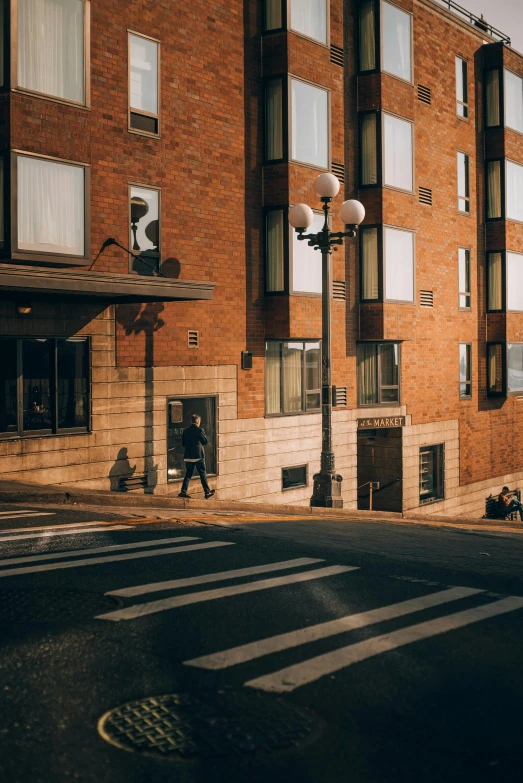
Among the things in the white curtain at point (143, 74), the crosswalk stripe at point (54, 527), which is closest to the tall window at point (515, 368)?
the white curtain at point (143, 74)

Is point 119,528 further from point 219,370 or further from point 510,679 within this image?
point 219,370

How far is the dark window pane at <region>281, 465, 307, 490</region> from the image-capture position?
23642mm

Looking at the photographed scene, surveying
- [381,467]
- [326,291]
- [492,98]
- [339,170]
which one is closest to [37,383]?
[326,291]

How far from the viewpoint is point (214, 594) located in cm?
861

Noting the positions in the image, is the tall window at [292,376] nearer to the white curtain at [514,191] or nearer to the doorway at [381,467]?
the doorway at [381,467]

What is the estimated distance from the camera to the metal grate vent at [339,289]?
25.1 meters

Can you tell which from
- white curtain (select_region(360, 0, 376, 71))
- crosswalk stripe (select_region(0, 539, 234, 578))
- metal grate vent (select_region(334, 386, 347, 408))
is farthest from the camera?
white curtain (select_region(360, 0, 376, 71))

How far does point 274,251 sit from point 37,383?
7901 mm

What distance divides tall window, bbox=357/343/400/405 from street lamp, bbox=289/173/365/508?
331 inches

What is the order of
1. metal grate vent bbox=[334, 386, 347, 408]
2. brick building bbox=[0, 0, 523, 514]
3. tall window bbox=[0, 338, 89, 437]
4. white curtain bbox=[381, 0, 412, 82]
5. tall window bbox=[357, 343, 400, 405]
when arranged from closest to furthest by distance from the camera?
tall window bbox=[0, 338, 89, 437] < brick building bbox=[0, 0, 523, 514] < metal grate vent bbox=[334, 386, 347, 408] < white curtain bbox=[381, 0, 412, 82] < tall window bbox=[357, 343, 400, 405]

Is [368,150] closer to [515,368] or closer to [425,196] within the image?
[425,196]

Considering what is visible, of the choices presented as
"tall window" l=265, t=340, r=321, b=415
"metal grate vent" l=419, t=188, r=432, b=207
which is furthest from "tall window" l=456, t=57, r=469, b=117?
"tall window" l=265, t=340, r=321, b=415

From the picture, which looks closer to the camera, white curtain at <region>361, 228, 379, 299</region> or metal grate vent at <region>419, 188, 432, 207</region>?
white curtain at <region>361, 228, 379, 299</region>

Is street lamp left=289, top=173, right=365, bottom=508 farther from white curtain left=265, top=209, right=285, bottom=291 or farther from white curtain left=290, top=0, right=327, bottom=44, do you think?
white curtain left=290, top=0, right=327, bottom=44
